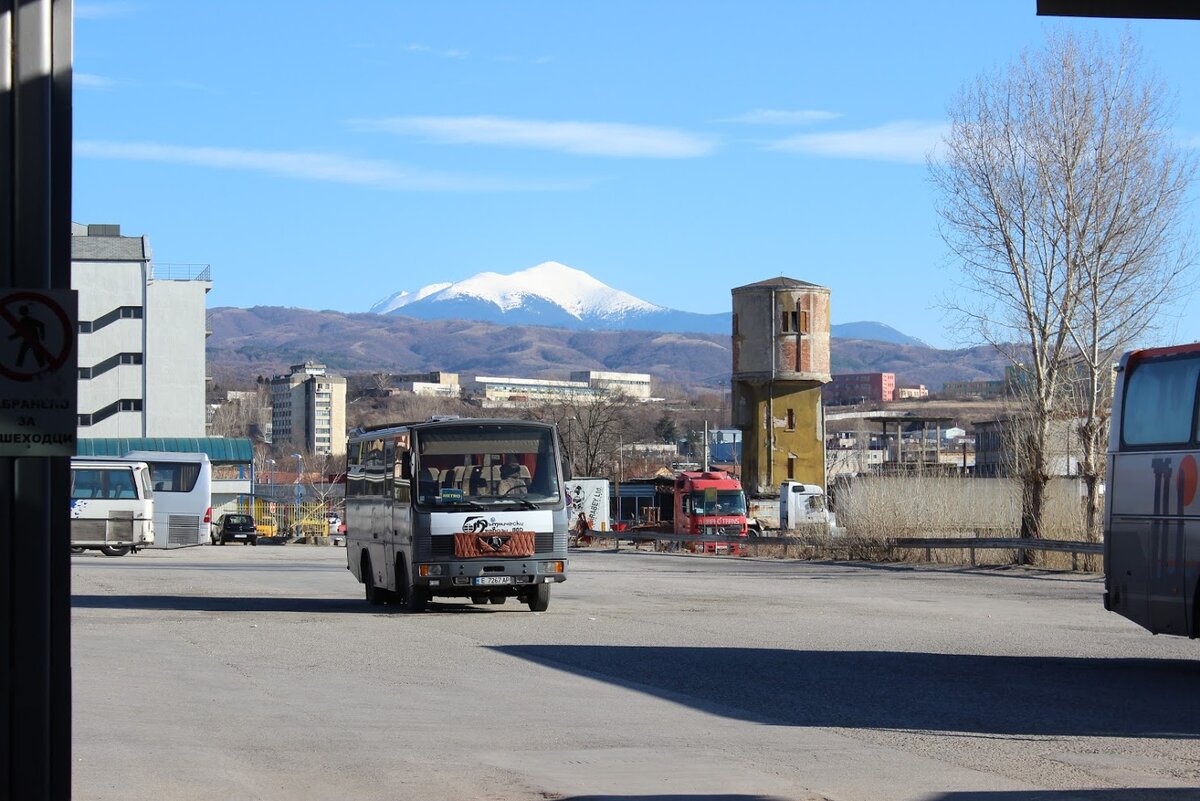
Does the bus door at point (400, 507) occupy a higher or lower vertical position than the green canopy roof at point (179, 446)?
lower

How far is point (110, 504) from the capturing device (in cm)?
4197

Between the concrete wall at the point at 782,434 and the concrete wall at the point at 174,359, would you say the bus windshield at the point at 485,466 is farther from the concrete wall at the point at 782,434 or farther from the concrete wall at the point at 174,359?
the concrete wall at the point at 174,359

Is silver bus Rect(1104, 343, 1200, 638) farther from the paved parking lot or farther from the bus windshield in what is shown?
the bus windshield

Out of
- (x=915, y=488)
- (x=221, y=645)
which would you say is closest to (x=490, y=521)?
(x=221, y=645)

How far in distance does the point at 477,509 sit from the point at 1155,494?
9393 mm

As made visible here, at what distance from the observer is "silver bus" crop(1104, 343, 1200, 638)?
1463cm

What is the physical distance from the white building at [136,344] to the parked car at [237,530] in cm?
3867

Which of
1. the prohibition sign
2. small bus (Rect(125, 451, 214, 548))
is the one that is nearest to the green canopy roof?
small bus (Rect(125, 451, 214, 548))

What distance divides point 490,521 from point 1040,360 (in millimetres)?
22049

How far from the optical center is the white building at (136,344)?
10612 cm

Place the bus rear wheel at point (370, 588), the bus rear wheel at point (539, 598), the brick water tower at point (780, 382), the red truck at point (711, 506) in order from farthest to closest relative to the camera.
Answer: the brick water tower at point (780, 382), the red truck at point (711, 506), the bus rear wheel at point (370, 588), the bus rear wheel at point (539, 598)

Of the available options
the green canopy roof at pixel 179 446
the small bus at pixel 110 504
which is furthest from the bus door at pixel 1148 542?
the green canopy roof at pixel 179 446

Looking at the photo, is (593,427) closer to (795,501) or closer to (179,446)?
(179,446)

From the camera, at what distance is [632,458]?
14438 centimetres
